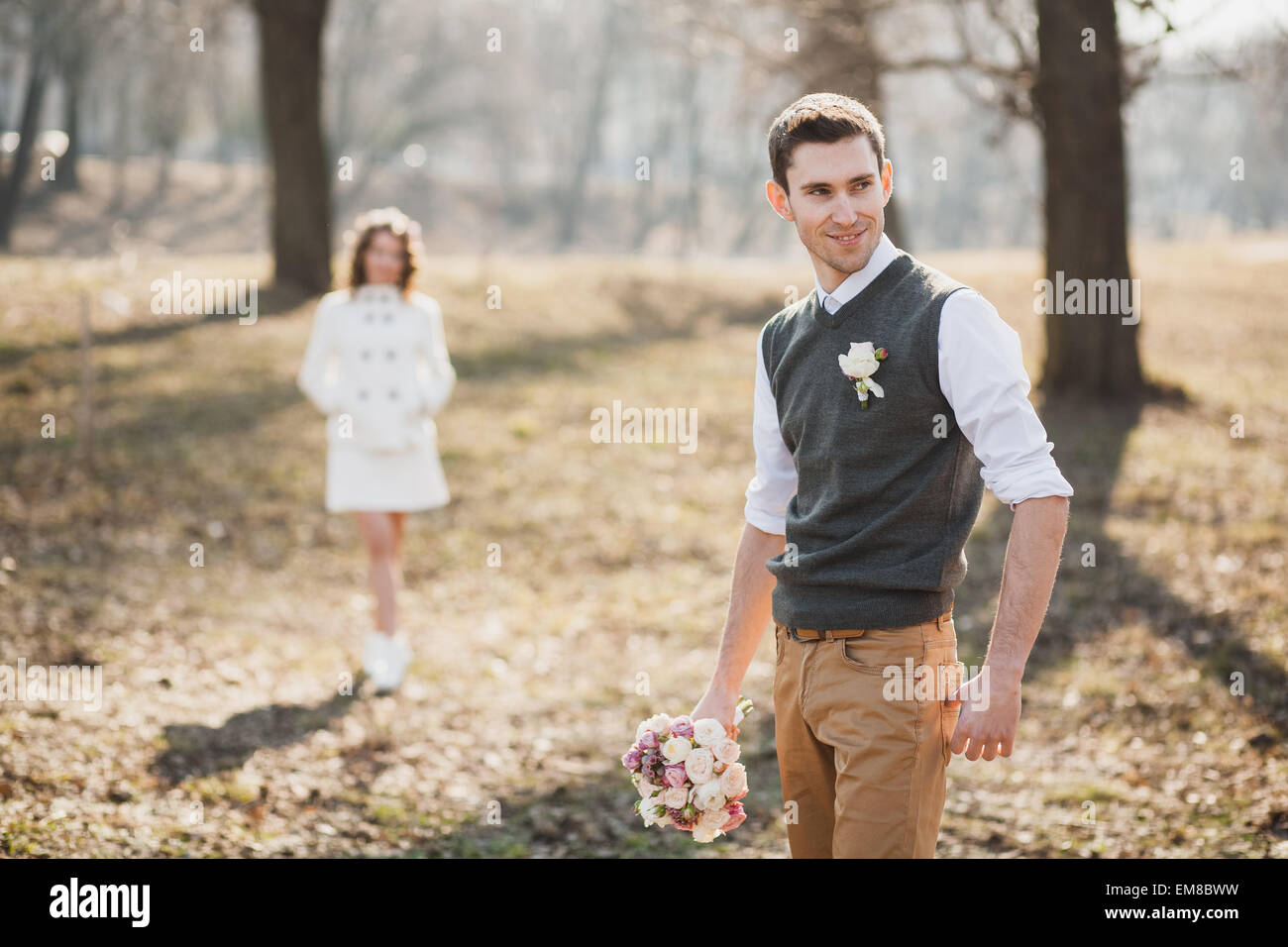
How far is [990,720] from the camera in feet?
8.28

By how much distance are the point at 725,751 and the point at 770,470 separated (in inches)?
29.5

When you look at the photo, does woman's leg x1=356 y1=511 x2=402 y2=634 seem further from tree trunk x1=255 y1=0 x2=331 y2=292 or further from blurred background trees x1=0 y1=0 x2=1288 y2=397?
tree trunk x1=255 y1=0 x2=331 y2=292

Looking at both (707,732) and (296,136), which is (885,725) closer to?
(707,732)

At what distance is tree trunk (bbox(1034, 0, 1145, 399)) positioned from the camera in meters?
11.9

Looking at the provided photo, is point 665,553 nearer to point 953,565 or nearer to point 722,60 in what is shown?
point 953,565

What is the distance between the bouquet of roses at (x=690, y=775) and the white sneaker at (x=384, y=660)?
4.12 metres

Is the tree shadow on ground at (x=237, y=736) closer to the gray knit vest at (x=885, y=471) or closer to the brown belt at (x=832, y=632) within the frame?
the brown belt at (x=832, y=632)

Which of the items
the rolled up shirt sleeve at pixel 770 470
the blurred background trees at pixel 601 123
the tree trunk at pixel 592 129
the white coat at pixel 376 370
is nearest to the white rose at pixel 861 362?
the rolled up shirt sleeve at pixel 770 470

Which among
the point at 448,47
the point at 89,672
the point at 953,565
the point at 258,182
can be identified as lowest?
the point at 89,672

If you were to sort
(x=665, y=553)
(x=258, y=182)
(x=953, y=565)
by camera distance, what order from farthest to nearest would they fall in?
(x=258, y=182) → (x=665, y=553) → (x=953, y=565)
